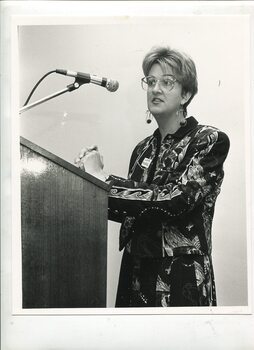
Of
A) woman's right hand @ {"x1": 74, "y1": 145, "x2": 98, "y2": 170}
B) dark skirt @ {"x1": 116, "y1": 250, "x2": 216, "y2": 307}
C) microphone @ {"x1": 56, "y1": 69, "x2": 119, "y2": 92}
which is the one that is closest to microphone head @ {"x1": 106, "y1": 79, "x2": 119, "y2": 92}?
microphone @ {"x1": 56, "y1": 69, "x2": 119, "y2": 92}

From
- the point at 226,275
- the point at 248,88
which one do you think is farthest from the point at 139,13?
the point at 226,275

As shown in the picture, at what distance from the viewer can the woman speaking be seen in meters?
1.29

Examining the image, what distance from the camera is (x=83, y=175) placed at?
1244 mm

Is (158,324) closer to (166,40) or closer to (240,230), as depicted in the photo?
(240,230)

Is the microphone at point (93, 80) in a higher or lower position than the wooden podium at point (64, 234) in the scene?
higher

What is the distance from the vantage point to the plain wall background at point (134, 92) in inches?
52.5

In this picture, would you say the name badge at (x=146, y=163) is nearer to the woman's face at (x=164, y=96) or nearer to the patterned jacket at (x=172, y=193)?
the patterned jacket at (x=172, y=193)

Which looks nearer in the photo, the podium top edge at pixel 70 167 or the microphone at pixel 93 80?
the podium top edge at pixel 70 167

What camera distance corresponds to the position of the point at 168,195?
4.22ft

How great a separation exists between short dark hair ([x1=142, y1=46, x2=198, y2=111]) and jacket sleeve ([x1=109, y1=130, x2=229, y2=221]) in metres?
0.14

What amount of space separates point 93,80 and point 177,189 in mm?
364

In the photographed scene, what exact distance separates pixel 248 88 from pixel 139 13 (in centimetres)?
35

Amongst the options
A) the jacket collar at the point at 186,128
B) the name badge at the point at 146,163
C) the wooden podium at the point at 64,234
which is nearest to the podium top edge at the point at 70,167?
the wooden podium at the point at 64,234

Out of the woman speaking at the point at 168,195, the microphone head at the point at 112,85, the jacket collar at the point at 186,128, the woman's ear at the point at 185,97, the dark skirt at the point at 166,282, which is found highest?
the microphone head at the point at 112,85
